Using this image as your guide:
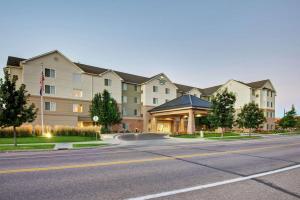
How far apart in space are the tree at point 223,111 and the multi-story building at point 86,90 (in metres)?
20.8

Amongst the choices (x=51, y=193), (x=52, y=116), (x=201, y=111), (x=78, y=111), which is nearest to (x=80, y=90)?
(x=78, y=111)

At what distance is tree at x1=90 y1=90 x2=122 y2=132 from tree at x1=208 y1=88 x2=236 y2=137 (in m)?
17.6

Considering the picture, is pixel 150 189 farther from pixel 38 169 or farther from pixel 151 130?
pixel 151 130

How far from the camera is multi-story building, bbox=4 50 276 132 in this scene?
35.8 metres

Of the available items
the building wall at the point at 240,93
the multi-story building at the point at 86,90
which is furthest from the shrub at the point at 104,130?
the building wall at the point at 240,93

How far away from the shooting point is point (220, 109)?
31109 mm

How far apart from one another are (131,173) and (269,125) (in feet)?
203

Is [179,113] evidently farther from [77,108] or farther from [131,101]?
[77,108]

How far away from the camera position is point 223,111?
102 ft

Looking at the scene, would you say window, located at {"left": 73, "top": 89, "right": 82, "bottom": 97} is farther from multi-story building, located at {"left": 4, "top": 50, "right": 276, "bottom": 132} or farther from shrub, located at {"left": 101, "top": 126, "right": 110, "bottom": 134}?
shrub, located at {"left": 101, "top": 126, "right": 110, "bottom": 134}

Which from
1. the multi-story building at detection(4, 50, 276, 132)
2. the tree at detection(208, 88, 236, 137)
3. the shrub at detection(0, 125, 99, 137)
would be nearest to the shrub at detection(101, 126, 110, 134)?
the multi-story building at detection(4, 50, 276, 132)

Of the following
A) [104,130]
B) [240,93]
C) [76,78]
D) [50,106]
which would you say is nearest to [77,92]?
[76,78]

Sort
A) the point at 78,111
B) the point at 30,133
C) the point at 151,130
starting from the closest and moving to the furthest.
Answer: the point at 30,133
the point at 78,111
the point at 151,130

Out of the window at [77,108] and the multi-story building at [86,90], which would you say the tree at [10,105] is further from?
the window at [77,108]
